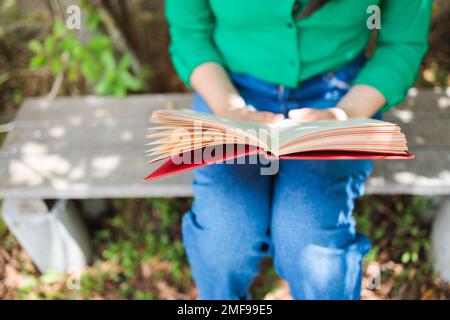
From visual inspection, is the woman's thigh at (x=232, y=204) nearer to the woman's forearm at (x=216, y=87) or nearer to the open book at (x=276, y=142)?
the woman's forearm at (x=216, y=87)

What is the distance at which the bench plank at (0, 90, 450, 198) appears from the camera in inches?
64.3

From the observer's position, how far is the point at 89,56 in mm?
1929

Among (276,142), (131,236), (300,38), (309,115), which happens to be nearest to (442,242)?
(309,115)

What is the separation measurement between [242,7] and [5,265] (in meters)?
1.64

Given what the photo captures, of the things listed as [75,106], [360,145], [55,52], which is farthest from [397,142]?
[55,52]

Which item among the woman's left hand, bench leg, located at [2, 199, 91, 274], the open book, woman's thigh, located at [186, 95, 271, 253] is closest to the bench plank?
bench leg, located at [2, 199, 91, 274]

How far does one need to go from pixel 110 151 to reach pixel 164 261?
0.62m

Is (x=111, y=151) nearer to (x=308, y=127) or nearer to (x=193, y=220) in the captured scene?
(x=193, y=220)

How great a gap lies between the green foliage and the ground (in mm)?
631

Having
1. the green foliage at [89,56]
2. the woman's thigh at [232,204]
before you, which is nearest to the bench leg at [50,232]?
the green foliage at [89,56]

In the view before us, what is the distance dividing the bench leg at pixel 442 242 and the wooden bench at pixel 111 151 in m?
0.32

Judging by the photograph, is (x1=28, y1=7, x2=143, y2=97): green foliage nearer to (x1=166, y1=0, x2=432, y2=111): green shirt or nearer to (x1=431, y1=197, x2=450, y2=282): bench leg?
(x1=166, y1=0, x2=432, y2=111): green shirt

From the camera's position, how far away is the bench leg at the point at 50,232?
5.86 ft
